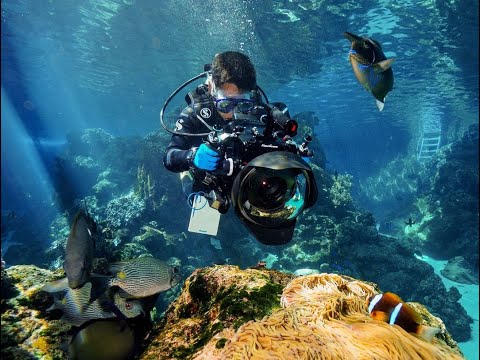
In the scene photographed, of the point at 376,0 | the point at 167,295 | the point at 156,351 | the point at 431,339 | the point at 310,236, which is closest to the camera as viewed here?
the point at 431,339

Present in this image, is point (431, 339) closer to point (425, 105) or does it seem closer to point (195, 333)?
point (195, 333)

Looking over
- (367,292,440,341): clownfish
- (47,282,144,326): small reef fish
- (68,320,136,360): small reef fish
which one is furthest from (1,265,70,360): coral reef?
(367,292,440,341): clownfish

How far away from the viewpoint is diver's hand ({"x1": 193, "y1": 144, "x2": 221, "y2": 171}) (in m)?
2.37

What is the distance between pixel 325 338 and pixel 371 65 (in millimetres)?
2432

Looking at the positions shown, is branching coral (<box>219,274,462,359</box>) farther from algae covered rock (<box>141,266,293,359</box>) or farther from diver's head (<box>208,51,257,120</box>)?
diver's head (<box>208,51,257,120</box>)

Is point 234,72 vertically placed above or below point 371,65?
below

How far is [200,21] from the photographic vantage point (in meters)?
17.5

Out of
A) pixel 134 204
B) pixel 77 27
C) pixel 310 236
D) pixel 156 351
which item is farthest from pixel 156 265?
pixel 77 27

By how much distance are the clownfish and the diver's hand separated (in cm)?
154

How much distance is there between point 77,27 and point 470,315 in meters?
27.3

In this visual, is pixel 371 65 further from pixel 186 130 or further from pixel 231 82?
pixel 186 130

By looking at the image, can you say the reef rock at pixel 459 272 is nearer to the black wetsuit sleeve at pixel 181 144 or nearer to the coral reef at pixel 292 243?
the coral reef at pixel 292 243

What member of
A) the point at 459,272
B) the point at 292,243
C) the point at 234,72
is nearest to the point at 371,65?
the point at 234,72

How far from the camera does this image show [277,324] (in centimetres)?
165
